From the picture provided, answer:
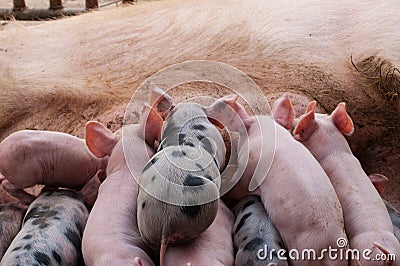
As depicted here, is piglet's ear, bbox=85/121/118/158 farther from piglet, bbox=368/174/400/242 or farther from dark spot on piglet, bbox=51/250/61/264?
piglet, bbox=368/174/400/242

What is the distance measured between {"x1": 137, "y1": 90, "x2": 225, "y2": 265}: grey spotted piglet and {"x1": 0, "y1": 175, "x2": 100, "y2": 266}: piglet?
263 millimetres

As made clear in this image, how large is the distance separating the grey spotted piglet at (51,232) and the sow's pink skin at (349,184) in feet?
2.46

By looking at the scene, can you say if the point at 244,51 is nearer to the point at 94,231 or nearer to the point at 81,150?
the point at 81,150

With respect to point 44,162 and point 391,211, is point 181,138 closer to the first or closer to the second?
point 44,162

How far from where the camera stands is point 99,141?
92.8 inches

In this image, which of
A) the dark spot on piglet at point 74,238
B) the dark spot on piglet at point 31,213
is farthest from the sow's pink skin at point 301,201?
the dark spot on piglet at point 31,213

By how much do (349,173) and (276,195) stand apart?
321mm

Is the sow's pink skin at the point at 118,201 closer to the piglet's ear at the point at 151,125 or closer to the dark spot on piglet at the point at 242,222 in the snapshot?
the piglet's ear at the point at 151,125

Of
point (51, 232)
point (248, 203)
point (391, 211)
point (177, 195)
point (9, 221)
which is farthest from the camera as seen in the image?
point (391, 211)

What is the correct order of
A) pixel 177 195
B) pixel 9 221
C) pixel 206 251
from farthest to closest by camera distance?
pixel 9 221
pixel 206 251
pixel 177 195

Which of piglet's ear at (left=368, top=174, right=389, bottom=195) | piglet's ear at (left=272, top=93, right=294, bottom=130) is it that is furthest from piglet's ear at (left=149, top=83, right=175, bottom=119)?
piglet's ear at (left=368, top=174, right=389, bottom=195)

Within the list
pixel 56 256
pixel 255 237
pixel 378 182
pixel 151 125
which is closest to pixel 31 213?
pixel 56 256

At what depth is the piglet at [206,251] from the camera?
1897 millimetres

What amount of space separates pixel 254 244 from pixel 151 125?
55 centimetres
